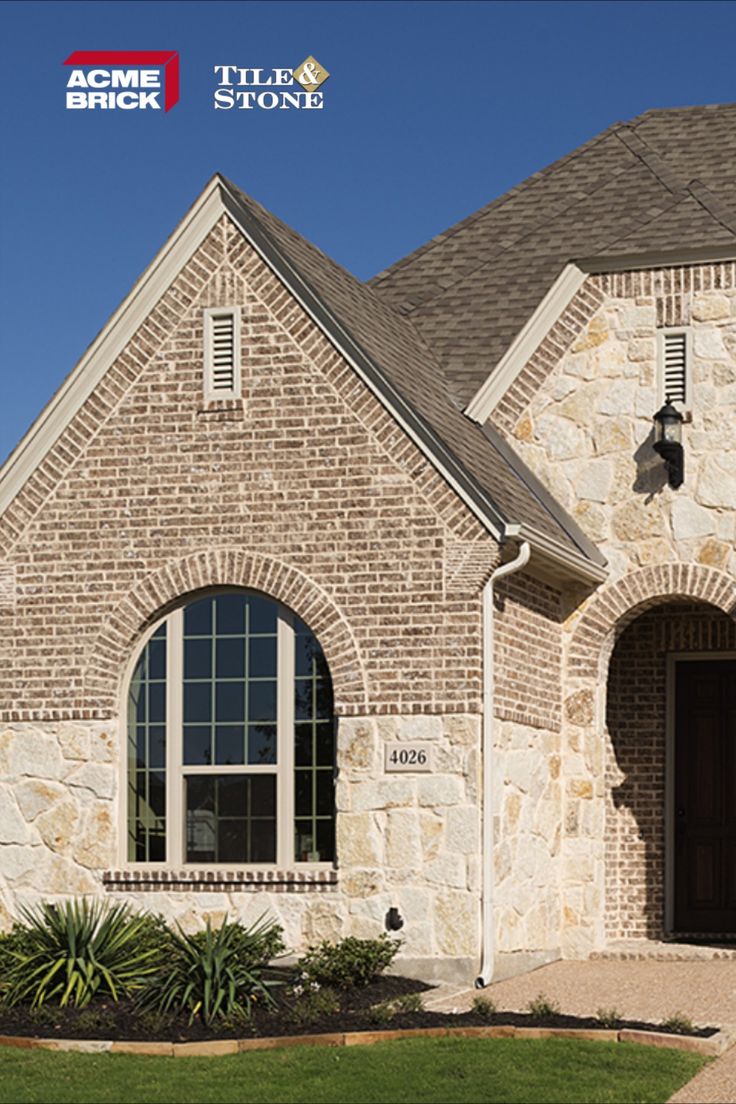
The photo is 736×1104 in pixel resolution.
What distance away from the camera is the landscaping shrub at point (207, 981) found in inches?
538

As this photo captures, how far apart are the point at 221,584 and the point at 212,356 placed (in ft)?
6.95

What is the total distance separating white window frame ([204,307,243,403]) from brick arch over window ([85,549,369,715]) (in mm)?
1451

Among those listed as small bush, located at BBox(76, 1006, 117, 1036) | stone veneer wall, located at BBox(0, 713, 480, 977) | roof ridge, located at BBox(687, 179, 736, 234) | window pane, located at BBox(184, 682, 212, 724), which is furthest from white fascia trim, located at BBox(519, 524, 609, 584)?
small bush, located at BBox(76, 1006, 117, 1036)

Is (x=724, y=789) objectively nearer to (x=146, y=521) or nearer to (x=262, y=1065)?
(x=146, y=521)

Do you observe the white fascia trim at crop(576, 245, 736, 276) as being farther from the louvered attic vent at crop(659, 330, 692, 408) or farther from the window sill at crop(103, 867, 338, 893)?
the window sill at crop(103, 867, 338, 893)

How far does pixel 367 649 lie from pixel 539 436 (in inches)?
143

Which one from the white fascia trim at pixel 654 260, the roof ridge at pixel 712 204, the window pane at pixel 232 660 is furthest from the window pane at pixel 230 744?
the roof ridge at pixel 712 204

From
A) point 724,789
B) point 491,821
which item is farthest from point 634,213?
point 491,821

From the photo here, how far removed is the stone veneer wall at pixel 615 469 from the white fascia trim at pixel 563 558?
1.15 feet

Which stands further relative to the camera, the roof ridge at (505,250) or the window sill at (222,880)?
the roof ridge at (505,250)

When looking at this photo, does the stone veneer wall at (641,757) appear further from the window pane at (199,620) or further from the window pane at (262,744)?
the window pane at (199,620)

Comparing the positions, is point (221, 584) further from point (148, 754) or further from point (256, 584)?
point (148, 754)

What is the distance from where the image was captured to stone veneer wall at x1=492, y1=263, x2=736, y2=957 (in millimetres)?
18422

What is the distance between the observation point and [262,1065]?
1229 cm
